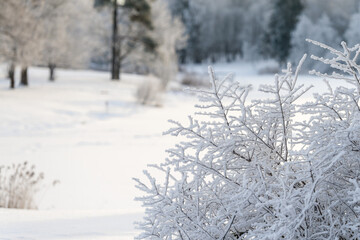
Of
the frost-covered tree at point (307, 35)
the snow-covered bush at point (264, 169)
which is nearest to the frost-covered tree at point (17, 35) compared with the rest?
the snow-covered bush at point (264, 169)

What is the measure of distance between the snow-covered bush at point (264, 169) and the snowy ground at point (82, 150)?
4.04 ft

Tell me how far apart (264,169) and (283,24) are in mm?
45923

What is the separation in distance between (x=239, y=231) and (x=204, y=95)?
697 mm

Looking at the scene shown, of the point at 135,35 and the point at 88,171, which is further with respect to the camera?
the point at 135,35

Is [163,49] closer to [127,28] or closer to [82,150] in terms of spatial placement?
[127,28]

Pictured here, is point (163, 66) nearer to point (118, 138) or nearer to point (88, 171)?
point (118, 138)

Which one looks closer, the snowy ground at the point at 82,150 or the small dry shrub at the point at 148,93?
the snowy ground at the point at 82,150

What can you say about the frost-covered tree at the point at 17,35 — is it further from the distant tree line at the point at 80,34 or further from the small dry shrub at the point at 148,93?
the small dry shrub at the point at 148,93

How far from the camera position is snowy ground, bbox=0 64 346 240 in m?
3.59

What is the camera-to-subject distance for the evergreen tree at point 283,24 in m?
44.7

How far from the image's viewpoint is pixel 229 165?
2.16 m

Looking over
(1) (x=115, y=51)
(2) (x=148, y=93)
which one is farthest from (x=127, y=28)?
(2) (x=148, y=93)

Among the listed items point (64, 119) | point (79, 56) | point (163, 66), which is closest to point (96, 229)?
point (64, 119)

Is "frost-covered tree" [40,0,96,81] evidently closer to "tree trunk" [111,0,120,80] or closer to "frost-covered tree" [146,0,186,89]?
"tree trunk" [111,0,120,80]
